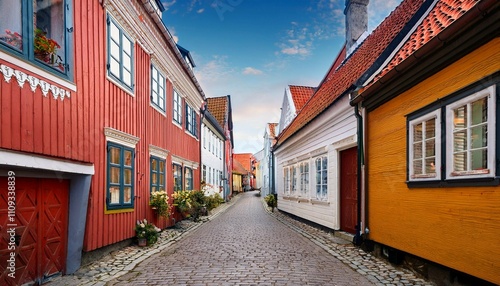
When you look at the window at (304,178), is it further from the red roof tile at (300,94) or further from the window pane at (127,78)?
the window pane at (127,78)

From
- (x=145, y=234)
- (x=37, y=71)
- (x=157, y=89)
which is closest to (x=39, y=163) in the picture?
(x=37, y=71)

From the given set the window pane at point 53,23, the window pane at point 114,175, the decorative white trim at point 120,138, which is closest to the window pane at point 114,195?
the window pane at point 114,175

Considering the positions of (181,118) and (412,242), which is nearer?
(412,242)

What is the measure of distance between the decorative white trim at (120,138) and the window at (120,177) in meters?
0.09

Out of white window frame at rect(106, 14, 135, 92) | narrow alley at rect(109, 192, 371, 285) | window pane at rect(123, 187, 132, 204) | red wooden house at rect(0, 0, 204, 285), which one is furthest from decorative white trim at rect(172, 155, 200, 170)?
white window frame at rect(106, 14, 135, 92)

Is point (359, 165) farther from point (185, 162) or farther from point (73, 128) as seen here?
point (185, 162)

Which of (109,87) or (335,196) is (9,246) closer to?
(109,87)

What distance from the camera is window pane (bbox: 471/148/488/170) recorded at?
4.21 meters

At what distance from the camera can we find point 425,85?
5.52 metres

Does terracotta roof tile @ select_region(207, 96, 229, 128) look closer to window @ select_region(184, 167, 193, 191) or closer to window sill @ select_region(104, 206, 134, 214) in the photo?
window @ select_region(184, 167, 193, 191)

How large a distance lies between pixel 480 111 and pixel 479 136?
0.93ft

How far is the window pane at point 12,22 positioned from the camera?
4.50m

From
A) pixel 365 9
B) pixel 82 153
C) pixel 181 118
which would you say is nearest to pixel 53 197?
pixel 82 153

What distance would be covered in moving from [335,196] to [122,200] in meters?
5.26
